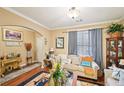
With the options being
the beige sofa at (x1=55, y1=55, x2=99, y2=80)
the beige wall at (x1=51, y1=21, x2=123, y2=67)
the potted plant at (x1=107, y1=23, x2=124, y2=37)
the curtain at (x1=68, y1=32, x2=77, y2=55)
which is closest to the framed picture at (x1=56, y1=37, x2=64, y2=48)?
the beige wall at (x1=51, y1=21, x2=123, y2=67)

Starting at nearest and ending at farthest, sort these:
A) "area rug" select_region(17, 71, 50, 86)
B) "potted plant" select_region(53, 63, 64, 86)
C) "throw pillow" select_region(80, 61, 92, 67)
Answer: "potted plant" select_region(53, 63, 64, 86) < "area rug" select_region(17, 71, 50, 86) < "throw pillow" select_region(80, 61, 92, 67)

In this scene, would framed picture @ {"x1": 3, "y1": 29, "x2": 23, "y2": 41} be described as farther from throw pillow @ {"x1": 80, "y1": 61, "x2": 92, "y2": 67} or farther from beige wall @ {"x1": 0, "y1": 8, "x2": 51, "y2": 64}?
throw pillow @ {"x1": 80, "y1": 61, "x2": 92, "y2": 67}

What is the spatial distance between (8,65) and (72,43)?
297 cm

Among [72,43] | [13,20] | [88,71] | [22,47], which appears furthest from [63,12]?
[22,47]

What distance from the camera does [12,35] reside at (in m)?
4.27

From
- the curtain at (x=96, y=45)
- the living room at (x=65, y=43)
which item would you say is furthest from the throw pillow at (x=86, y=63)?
the curtain at (x=96, y=45)

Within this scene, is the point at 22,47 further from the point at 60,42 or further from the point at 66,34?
the point at 66,34

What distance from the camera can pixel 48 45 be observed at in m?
4.59

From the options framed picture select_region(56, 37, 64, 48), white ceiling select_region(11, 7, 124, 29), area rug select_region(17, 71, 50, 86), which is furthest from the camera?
framed picture select_region(56, 37, 64, 48)

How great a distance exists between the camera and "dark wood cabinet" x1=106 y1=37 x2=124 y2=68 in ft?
9.29

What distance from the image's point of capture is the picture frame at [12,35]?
3.92 meters
